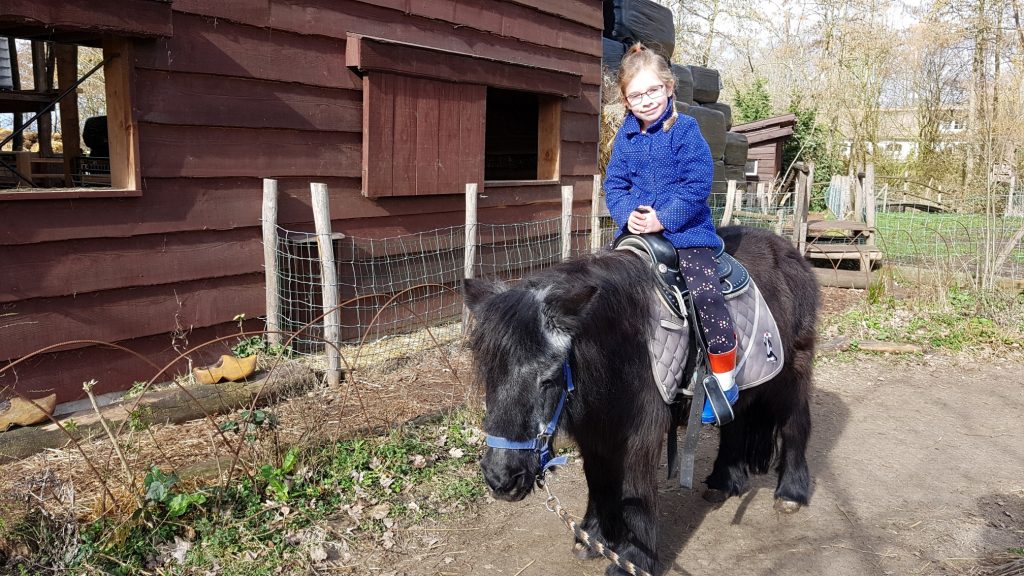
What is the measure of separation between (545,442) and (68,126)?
5759 mm

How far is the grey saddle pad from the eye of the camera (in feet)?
8.80

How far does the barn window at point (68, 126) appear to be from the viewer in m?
4.33

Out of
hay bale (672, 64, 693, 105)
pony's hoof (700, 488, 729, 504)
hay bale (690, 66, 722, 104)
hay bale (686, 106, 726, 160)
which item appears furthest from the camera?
hay bale (690, 66, 722, 104)

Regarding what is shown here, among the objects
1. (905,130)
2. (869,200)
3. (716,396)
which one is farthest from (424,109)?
(905,130)

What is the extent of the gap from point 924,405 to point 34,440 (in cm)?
606

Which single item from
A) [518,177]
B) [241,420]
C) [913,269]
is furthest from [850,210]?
[241,420]

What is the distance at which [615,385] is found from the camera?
2527mm

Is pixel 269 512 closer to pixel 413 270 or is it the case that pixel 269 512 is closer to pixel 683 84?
pixel 413 270

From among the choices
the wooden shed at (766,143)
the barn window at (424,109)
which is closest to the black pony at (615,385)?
the barn window at (424,109)

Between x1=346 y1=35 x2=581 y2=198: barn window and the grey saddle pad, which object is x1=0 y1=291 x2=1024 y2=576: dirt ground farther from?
x1=346 y1=35 x2=581 y2=198: barn window

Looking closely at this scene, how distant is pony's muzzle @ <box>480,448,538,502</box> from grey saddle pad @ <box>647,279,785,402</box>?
0.76 meters

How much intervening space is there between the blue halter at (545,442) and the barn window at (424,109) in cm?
407

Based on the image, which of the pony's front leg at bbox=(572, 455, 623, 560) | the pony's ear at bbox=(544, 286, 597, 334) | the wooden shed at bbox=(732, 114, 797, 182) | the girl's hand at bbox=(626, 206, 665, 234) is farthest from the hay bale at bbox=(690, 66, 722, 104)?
the pony's ear at bbox=(544, 286, 597, 334)

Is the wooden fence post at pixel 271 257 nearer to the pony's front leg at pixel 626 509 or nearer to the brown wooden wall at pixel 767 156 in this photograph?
the pony's front leg at pixel 626 509
